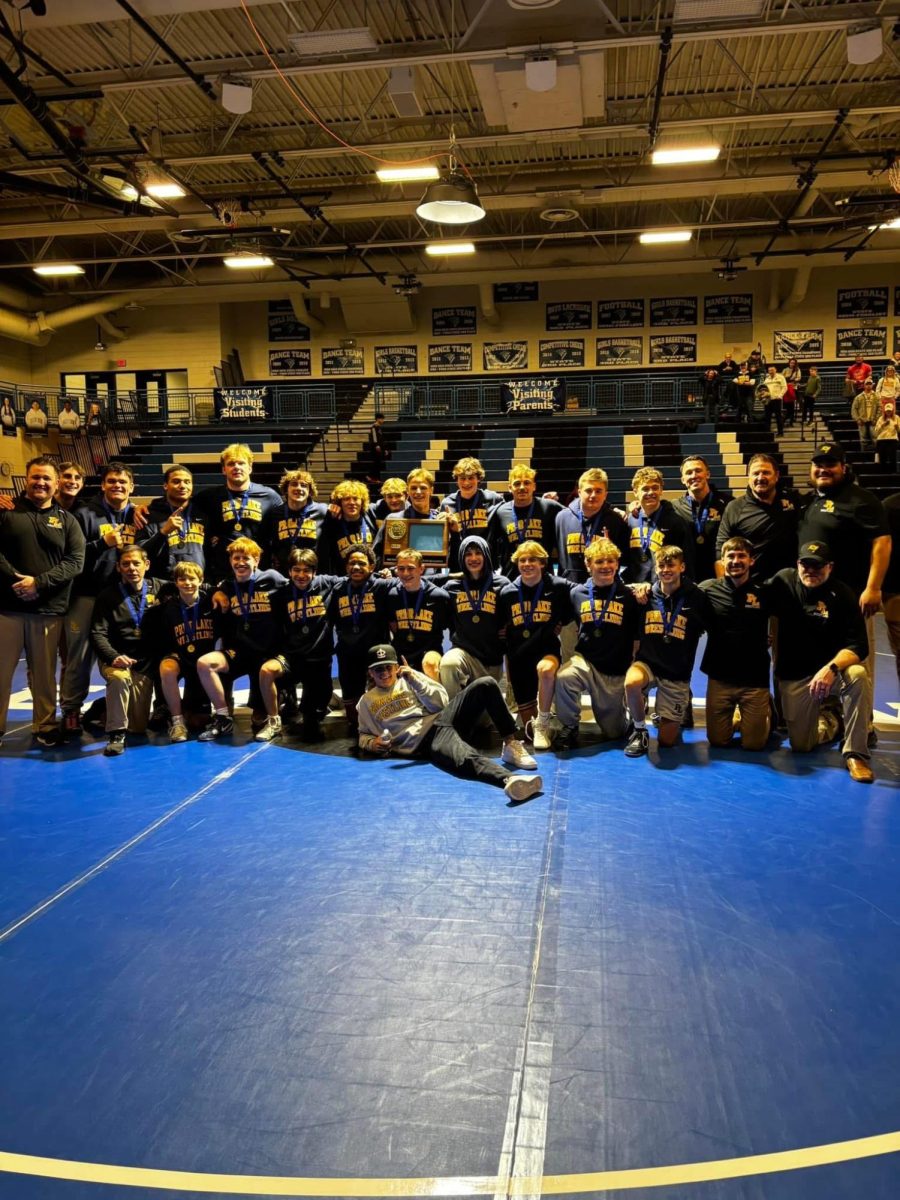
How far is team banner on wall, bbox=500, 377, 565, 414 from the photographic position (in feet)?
66.0

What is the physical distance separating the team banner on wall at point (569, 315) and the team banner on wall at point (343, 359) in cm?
561

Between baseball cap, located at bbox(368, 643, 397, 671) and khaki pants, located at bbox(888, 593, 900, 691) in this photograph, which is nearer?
baseball cap, located at bbox(368, 643, 397, 671)

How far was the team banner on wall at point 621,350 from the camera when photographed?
22.3m

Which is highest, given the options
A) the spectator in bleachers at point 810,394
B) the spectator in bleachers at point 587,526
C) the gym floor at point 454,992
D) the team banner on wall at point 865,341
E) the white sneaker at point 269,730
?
the team banner on wall at point 865,341

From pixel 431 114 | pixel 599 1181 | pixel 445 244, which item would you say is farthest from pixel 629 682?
pixel 445 244

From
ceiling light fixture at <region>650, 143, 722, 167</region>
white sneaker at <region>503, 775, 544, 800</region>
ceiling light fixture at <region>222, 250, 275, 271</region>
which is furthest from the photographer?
ceiling light fixture at <region>222, 250, 275, 271</region>

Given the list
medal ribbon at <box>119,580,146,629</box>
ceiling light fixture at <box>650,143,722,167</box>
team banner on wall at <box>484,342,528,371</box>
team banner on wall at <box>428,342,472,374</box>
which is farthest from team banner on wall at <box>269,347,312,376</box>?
medal ribbon at <box>119,580,146,629</box>

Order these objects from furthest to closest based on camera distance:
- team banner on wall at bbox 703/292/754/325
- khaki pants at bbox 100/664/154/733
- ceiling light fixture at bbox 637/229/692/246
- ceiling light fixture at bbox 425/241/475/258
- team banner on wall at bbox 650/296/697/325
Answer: team banner on wall at bbox 650/296/697/325, team banner on wall at bbox 703/292/754/325, ceiling light fixture at bbox 425/241/475/258, ceiling light fixture at bbox 637/229/692/246, khaki pants at bbox 100/664/154/733

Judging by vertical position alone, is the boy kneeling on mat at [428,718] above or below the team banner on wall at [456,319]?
below

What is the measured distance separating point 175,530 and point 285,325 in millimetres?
19176

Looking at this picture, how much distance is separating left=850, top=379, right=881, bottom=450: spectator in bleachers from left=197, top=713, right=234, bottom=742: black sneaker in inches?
580

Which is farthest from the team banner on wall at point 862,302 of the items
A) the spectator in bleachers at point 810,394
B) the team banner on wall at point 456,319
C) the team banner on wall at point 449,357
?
the team banner on wall at point 449,357

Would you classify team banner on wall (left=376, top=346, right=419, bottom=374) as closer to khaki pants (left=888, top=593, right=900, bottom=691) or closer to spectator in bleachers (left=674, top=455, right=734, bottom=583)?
spectator in bleachers (left=674, top=455, right=734, bottom=583)

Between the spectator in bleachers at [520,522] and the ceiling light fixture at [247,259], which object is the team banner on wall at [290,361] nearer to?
the ceiling light fixture at [247,259]
